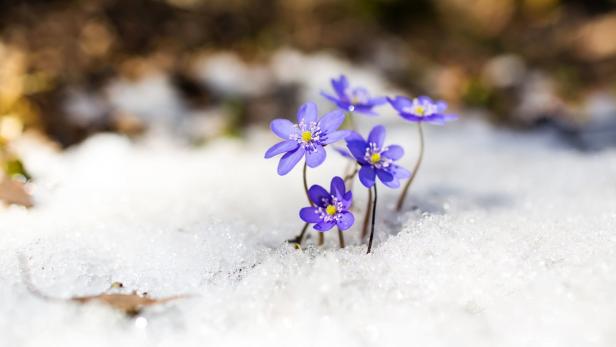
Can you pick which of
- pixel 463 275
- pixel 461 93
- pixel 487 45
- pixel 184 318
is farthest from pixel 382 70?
pixel 184 318

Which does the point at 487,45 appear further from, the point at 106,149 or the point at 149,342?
the point at 149,342

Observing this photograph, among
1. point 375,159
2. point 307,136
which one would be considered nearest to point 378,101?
point 375,159

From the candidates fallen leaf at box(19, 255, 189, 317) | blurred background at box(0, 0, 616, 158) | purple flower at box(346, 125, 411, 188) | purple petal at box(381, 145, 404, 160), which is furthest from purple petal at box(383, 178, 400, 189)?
blurred background at box(0, 0, 616, 158)

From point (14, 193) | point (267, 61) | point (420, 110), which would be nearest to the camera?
point (420, 110)

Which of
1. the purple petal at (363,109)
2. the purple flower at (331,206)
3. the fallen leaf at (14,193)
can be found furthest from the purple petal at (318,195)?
the fallen leaf at (14,193)

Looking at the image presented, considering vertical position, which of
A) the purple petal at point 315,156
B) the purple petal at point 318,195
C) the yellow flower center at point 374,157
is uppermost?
the yellow flower center at point 374,157

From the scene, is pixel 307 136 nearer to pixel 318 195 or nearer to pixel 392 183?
pixel 318 195

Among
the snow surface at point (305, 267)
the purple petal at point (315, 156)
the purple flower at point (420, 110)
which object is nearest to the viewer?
the snow surface at point (305, 267)

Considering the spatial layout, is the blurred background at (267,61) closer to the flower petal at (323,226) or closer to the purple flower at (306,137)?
the purple flower at (306,137)
